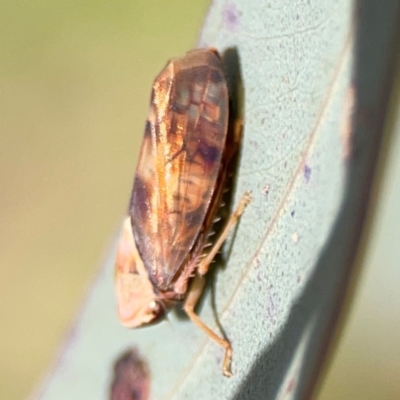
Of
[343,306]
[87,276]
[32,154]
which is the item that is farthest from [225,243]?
[32,154]

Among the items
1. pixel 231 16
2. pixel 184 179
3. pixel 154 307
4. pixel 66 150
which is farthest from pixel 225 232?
pixel 66 150

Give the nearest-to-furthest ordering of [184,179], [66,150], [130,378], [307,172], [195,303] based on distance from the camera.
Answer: [307,172], [184,179], [195,303], [130,378], [66,150]

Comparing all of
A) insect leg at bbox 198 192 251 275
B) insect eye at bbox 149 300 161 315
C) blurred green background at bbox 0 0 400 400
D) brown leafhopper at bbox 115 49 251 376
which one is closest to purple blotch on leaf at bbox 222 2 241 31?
brown leafhopper at bbox 115 49 251 376

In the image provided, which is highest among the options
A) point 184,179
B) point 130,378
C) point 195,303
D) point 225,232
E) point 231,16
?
point 231,16

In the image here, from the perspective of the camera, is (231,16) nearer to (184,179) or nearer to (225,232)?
(184,179)

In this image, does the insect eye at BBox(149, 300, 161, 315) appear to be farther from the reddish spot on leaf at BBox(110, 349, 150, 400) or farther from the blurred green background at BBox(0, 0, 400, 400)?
the blurred green background at BBox(0, 0, 400, 400)

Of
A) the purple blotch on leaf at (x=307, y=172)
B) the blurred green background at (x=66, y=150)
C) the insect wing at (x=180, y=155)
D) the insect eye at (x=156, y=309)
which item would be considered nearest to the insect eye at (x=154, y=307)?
the insect eye at (x=156, y=309)

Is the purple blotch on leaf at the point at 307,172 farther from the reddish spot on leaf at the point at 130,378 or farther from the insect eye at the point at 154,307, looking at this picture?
the reddish spot on leaf at the point at 130,378
